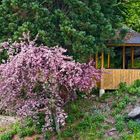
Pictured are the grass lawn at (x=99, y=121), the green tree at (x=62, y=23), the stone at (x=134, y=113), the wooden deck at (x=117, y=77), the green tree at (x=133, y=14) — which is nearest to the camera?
the grass lawn at (x=99, y=121)

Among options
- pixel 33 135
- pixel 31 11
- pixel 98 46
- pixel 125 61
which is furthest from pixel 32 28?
pixel 125 61

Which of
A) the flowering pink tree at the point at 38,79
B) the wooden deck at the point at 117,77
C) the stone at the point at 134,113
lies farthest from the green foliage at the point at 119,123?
the wooden deck at the point at 117,77

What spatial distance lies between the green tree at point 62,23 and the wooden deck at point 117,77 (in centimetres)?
223

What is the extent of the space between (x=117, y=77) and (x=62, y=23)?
4240 millimetres

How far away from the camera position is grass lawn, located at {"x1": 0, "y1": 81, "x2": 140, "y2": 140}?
15.4 meters

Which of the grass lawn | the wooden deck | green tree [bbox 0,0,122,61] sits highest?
green tree [bbox 0,0,122,61]

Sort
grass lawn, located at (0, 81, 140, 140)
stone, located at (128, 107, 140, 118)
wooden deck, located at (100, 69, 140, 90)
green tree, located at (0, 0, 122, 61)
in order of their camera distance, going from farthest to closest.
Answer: wooden deck, located at (100, 69, 140, 90), green tree, located at (0, 0, 122, 61), stone, located at (128, 107, 140, 118), grass lawn, located at (0, 81, 140, 140)

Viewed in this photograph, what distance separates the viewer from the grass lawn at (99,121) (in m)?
15.4

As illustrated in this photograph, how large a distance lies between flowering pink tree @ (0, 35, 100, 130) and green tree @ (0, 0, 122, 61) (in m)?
1.49

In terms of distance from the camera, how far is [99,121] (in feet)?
53.0

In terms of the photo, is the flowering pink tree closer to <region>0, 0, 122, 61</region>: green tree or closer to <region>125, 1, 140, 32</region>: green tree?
<region>0, 0, 122, 61</region>: green tree

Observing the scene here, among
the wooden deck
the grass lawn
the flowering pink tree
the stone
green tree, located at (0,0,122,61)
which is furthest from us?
the wooden deck

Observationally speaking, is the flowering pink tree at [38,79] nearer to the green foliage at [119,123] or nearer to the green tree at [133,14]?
the green foliage at [119,123]

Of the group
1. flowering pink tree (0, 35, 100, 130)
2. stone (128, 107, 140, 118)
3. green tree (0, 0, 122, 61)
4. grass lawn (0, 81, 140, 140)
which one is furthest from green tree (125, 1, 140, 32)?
flowering pink tree (0, 35, 100, 130)
